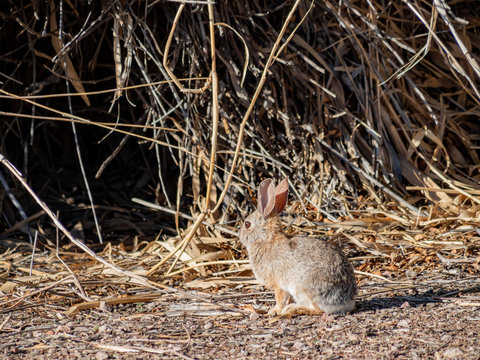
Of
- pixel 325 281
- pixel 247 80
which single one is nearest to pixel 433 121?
pixel 247 80

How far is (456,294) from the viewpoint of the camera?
11.1 ft

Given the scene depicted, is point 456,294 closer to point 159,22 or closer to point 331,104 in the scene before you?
point 331,104

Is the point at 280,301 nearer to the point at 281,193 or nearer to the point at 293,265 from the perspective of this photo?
the point at 293,265

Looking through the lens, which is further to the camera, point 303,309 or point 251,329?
point 303,309

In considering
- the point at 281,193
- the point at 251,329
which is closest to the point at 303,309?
the point at 251,329

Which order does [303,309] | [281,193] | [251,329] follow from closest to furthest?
[251,329] < [303,309] < [281,193]

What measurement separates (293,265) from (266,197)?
44 centimetres

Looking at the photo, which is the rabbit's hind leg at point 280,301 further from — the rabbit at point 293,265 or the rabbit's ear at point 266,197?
the rabbit's ear at point 266,197

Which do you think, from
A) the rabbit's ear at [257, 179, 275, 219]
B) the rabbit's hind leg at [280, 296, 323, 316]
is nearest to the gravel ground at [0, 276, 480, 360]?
the rabbit's hind leg at [280, 296, 323, 316]

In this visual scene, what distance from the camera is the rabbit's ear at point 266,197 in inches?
136

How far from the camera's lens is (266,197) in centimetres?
352

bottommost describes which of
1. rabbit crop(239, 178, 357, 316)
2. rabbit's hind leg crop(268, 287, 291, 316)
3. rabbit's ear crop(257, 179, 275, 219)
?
rabbit's hind leg crop(268, 287, 291, 316)

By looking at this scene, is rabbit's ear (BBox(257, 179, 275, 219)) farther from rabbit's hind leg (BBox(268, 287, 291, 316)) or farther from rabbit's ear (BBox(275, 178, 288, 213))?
rabbit's hind leg (BBox(268, 287, 291, 316))

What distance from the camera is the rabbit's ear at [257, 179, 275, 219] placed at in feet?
11.4
